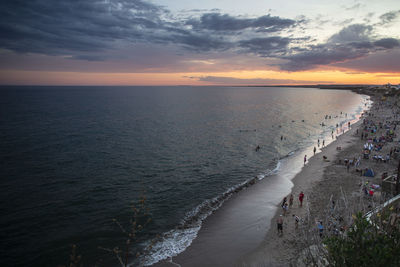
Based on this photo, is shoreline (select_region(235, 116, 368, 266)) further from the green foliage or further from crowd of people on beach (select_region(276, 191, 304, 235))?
the green foliage

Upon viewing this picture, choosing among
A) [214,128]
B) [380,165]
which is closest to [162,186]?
[380,165]

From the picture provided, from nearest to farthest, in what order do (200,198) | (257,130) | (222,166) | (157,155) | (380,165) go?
(200,198), (380,165), (222,166), (157,155), (257,130)

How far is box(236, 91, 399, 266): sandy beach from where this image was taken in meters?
15.3

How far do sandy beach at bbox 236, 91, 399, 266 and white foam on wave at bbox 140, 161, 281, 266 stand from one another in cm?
474

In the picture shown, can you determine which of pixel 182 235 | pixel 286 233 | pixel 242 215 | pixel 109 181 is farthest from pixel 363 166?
pixel 109 181

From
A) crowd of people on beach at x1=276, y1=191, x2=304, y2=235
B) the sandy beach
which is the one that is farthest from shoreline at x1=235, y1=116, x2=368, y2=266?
crowd of people on beach at x1=276, y1=191, x2=304, y2=235

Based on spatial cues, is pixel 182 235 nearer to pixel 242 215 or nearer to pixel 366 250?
pixel 242 215

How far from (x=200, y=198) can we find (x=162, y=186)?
5.41 m

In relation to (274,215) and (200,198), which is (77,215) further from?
(274,215)

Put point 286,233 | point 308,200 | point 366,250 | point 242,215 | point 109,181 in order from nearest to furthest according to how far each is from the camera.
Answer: point 366,250 < point 286,233 < point 242,215 < point 308,200 < point 109,181

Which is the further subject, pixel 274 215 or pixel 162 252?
pixel 274 215

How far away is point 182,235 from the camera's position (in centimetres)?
1866

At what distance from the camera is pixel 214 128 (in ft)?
218

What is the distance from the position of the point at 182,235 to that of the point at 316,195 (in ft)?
50.1
